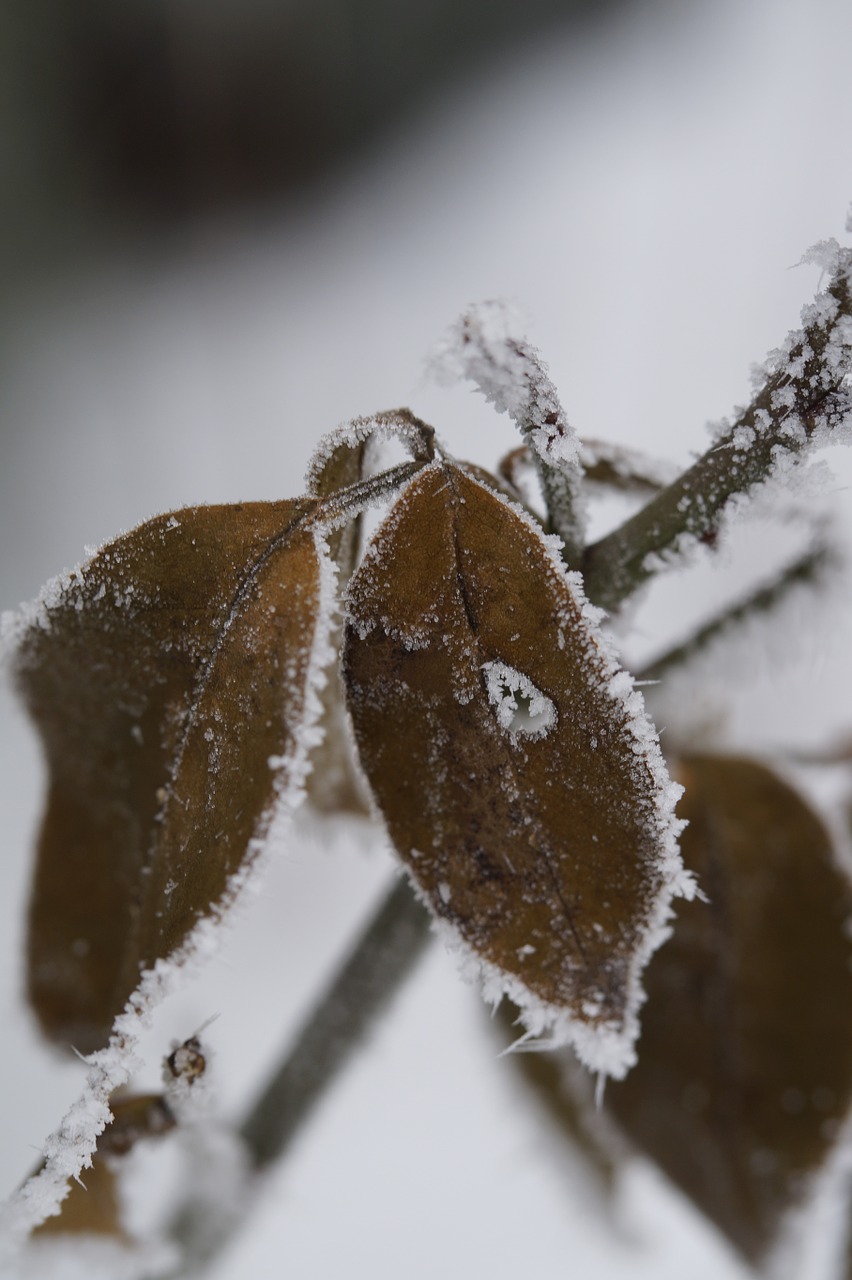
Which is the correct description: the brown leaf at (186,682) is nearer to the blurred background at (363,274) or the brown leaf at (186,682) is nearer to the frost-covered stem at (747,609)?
the frost-covered stem at (747,609)

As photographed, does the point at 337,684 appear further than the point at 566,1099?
No

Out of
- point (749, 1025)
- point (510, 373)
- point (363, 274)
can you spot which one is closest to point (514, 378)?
point (510, 373)

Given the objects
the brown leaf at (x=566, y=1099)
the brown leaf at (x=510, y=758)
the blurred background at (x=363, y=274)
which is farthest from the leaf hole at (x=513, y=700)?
the blurred background at (x=363, y=274)

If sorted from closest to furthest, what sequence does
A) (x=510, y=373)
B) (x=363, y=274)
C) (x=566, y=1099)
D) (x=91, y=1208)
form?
(x=510, y=373), (x=91, y=1208), (x=566, y=1099), (x=363, y=274)

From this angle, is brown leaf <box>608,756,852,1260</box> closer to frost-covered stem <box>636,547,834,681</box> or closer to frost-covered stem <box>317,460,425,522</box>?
frost-covered stem <box>636,547,834,681</box>

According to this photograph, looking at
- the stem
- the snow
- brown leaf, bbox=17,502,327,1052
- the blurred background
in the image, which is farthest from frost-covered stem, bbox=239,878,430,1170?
the blurred background

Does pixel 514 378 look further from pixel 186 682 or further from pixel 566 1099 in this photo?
pixel 566 1099
